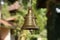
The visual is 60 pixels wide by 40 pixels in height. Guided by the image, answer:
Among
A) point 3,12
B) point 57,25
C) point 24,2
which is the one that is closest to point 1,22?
point 3,12

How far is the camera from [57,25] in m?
3.92

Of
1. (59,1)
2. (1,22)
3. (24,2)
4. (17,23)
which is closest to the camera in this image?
(59,1)

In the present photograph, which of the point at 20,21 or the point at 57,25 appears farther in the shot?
the point at 20,21

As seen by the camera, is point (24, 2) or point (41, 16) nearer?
point (41, 16)

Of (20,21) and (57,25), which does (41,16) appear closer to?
(20,21)

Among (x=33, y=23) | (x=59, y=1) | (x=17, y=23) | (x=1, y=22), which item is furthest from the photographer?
(x=17, y=23)

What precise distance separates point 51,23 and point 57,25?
0.48 feet

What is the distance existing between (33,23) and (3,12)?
4292 millimetres

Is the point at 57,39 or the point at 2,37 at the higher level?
the point at 57,39

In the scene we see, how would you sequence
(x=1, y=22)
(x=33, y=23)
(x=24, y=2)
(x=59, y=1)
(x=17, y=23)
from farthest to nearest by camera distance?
(x=24, y=2), (x=17, y=23), (x=1, y=22), (x=33, y=23), (x=59, y=1)

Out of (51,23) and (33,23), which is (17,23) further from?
(51,23)

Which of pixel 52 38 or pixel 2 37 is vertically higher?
pixel 52 38

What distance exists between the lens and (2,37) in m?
10.7

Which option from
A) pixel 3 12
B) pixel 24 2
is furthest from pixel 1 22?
pixel 24 2
